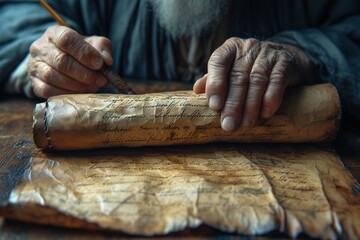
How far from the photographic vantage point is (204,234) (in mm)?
696

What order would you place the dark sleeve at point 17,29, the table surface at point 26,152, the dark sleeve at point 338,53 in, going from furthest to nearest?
the dark sleeve at point 17,29 < the dark sleeve at point 338,53 < the table surface at point 26,152

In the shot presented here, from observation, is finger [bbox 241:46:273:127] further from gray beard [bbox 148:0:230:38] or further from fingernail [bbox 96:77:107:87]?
gray beard [bbox 148:0:230:38]

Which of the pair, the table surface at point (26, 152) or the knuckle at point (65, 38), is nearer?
the table surface at point (26, 152)

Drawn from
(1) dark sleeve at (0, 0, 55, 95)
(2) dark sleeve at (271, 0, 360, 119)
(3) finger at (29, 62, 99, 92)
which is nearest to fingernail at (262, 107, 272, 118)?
(2) dark sleeve at (271, 0, 360, 119)

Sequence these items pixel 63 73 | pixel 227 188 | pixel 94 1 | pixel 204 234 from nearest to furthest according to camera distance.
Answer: pixel 204 234 < pixel 227 188 < pixel 63 73 < pixel 94 1

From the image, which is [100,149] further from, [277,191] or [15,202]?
[277,191]

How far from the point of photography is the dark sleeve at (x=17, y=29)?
146 centimetres

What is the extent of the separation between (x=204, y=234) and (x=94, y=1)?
1235mm

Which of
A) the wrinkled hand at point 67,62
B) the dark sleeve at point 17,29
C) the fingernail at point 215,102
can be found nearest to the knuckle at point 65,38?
the wrinkled hand at point 67,62

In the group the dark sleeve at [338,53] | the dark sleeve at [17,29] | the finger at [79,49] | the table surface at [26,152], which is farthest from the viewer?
the dark sleeve at [17,29]

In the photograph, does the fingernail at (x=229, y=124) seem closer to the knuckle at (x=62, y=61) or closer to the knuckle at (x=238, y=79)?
the knuckle at (x=238, y=79)

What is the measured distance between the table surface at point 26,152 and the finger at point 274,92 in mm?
230

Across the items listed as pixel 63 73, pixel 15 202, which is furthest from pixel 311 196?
pixel 63 73

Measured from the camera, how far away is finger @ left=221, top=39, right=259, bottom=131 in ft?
3.09
